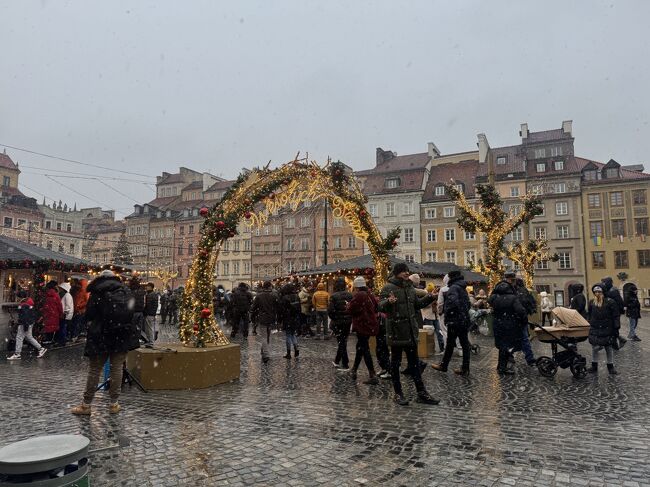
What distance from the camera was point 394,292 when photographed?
678cm

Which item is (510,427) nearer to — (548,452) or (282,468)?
(548,452)

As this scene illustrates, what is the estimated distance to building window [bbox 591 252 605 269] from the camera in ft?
150

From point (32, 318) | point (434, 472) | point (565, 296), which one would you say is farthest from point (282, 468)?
point (565, 296)

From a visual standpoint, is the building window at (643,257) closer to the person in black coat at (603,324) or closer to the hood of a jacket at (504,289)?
the person in black coat at (603,324)

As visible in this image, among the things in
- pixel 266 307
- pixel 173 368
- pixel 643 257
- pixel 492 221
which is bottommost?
pixel 173 368

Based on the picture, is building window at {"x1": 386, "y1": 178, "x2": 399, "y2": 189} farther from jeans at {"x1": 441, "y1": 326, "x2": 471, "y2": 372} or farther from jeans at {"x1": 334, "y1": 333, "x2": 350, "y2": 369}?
jeans at {"x1": 441, "y1": 326, "x2": 471, "y2": 372}

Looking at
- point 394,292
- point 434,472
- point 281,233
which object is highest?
point 281,233

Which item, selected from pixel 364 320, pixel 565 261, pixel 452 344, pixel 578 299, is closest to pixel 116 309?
pixel 364 320

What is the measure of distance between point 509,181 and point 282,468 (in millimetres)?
50024

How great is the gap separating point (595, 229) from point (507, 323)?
44.1 metres

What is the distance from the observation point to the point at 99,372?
5.99 m

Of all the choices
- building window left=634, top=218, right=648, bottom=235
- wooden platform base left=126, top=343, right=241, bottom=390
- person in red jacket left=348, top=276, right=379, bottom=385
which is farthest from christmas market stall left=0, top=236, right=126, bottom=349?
building window left=634, top=218, right=648, bottom=235

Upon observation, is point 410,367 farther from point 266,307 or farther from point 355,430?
point 266,307

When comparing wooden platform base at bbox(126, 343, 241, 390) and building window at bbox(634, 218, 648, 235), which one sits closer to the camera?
wooden platform base at bbox(126, 343, 241, 390)
